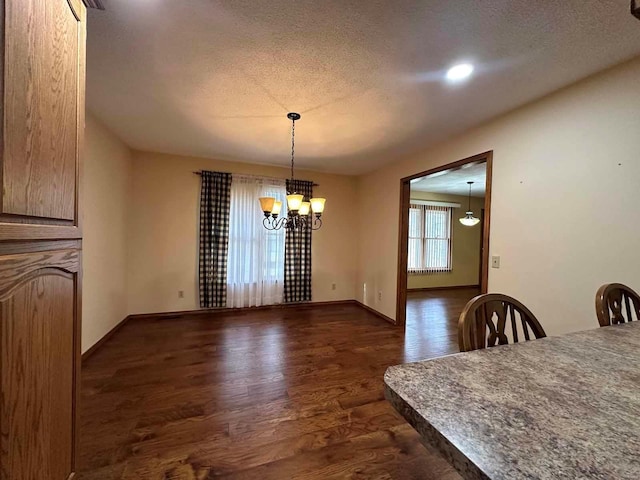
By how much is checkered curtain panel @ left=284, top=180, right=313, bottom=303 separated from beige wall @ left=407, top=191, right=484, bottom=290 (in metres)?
3.13

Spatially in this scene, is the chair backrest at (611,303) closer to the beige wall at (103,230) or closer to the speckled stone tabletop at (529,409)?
the speckled stone tabletop at (529,409)

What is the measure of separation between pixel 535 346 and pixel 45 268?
68.5 inches

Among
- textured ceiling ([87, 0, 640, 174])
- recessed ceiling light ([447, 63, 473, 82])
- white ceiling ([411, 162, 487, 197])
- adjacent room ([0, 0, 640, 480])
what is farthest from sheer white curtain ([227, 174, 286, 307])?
recessed ceiling light ([447, 63, 473, 82])

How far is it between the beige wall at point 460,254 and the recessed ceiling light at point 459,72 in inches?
192

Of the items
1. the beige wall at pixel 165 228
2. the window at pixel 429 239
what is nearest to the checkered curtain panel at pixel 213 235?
the beige wall at pixel 165 228

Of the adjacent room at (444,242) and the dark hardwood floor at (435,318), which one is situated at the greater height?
the adjacent room at (444,242)

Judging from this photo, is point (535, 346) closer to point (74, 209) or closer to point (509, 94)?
point (74, 209)

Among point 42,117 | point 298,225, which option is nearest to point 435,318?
point 298,225

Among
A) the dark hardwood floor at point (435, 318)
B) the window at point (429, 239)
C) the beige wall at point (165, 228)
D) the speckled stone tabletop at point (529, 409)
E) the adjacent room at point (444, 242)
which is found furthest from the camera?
the window at point (429, 239)

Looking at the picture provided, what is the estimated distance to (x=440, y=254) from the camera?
6.64 metres

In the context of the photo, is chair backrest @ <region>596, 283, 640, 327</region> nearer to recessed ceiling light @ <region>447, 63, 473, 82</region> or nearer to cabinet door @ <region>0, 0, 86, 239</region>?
recessed ceiling light @ <region>447, 63, 473, 82</region>

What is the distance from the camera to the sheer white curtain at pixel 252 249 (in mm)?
4219

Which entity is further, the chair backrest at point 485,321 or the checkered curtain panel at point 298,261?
the checkered curtain panel at point 298,261

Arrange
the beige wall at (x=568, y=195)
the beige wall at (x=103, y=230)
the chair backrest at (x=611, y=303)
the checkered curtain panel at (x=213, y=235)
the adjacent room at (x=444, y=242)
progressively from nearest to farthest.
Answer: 1. the chair backrest at (x=611, y=303)
2. the beige wall at (x=568, y=195)
3. the beige wall at (x=103, y=230)
4. the checkered curtain panel at (x=213, y=235)
5. the adjacent room at (x=444, y=242)
